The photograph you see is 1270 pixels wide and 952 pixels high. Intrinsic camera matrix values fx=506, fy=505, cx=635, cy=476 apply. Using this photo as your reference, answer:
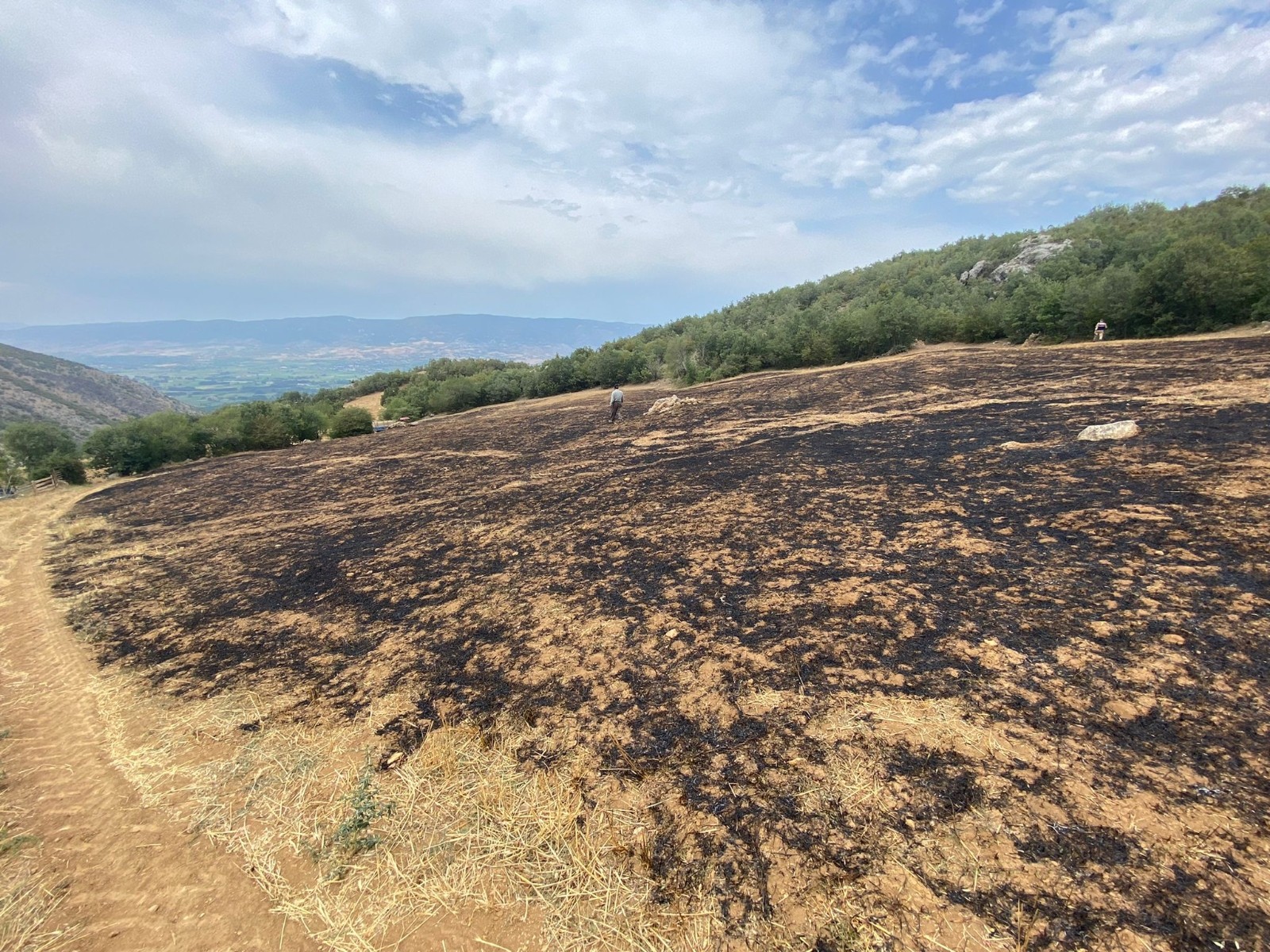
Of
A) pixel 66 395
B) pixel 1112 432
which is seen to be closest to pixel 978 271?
pixel 1112 432

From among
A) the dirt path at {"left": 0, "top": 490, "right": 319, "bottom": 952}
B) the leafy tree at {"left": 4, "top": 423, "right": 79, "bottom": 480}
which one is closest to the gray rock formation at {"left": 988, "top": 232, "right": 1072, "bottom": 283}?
the dirt path at {"left": 0, "top": 490, "right": 319, "bottom": 952}

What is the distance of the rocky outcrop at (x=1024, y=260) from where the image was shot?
120 feet

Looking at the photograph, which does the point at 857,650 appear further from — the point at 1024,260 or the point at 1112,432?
the point at 1024,260

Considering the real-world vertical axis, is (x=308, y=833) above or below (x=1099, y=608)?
below

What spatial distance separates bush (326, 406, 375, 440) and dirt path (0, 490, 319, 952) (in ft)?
93.3

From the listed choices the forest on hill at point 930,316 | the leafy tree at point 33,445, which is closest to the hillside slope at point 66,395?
the forest on hill at point 930,316

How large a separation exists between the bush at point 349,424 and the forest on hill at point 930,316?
0.37ft

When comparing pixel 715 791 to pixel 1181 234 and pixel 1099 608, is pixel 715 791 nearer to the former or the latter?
pixel 1099 608

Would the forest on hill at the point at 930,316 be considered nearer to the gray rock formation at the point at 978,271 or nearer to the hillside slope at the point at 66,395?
the gray rock formation at the point at 978,271

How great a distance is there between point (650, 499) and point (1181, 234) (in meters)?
36.7

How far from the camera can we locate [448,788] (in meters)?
3.64

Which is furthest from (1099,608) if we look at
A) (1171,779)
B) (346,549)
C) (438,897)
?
(346,549)

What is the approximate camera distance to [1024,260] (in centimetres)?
3822

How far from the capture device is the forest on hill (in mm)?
19266
